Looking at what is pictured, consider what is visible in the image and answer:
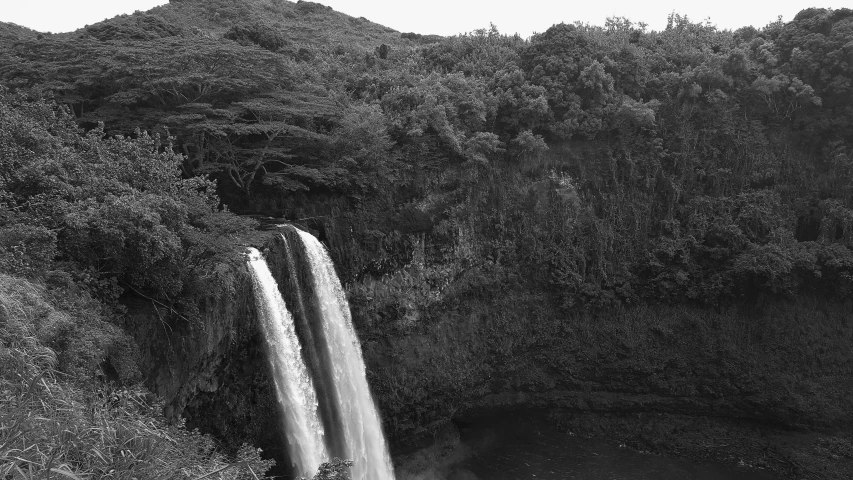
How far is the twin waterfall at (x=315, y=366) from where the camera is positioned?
37.8ft

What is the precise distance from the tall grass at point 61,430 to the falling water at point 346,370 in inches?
292

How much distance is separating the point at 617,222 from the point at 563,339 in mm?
4370

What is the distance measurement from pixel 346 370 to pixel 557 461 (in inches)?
300

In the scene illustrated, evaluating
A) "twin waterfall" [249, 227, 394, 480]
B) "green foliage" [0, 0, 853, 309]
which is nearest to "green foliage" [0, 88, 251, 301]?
"twin waterfall" [249, 227, 394, 480]

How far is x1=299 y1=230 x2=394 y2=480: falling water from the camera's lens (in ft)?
45.2

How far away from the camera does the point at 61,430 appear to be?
165 inches

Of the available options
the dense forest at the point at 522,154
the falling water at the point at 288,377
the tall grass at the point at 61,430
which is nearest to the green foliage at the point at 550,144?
the dense forest at the point at 522,154

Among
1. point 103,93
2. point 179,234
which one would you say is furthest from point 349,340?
point 103,93

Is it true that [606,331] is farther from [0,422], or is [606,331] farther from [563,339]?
[0,422]

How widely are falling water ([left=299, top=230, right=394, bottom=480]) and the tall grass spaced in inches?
292

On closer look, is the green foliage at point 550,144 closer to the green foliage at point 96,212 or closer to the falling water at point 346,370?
the falling water at point 346,370

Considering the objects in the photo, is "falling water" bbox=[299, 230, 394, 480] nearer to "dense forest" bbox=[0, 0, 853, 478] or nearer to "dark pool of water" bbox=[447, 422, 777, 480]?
"dense forest" bbox=[0, 0, 853, 478]

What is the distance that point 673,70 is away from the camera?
70.2ft

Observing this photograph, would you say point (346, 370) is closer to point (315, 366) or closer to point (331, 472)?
point (315, 366)
